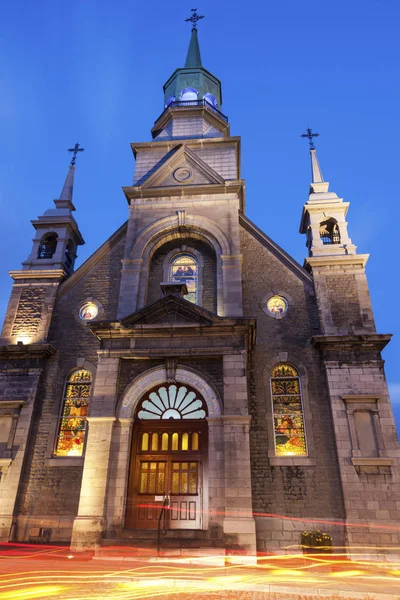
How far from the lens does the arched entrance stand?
39.9 feet

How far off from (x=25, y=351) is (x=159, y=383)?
5.37m

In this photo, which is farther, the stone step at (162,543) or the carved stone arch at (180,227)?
the carved stone arch at (180,227)

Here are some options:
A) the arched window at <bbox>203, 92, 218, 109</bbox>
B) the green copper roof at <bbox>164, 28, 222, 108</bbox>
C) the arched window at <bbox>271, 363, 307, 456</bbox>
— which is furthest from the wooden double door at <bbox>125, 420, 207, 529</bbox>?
the green copper roof at <bbox>164, 28, 222, 108</bbox>

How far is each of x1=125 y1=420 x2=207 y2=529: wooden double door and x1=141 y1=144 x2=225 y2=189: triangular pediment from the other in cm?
979

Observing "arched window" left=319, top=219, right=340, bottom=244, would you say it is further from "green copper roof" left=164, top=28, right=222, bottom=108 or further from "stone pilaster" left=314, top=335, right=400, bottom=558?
"green copper roof" left=164, top=28, right=222, bottom=108

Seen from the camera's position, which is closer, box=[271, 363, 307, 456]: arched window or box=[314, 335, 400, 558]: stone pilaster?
box=[314, 335, 400, 558]: stone pilaster

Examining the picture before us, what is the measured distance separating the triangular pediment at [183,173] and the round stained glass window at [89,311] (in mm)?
5276

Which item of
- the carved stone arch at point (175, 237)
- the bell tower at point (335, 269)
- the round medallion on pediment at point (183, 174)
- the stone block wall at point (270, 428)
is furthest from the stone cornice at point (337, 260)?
the round medallion on pediment at point (183, 174)

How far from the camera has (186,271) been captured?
1684cm

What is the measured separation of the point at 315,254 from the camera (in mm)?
16578

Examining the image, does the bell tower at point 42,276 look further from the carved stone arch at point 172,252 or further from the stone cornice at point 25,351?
the carved stone arch at point 172,252

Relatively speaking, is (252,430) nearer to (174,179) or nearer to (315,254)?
(315,254)

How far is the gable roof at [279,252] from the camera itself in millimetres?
16562

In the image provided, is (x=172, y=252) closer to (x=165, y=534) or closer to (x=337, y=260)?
(x=337, y=260)
